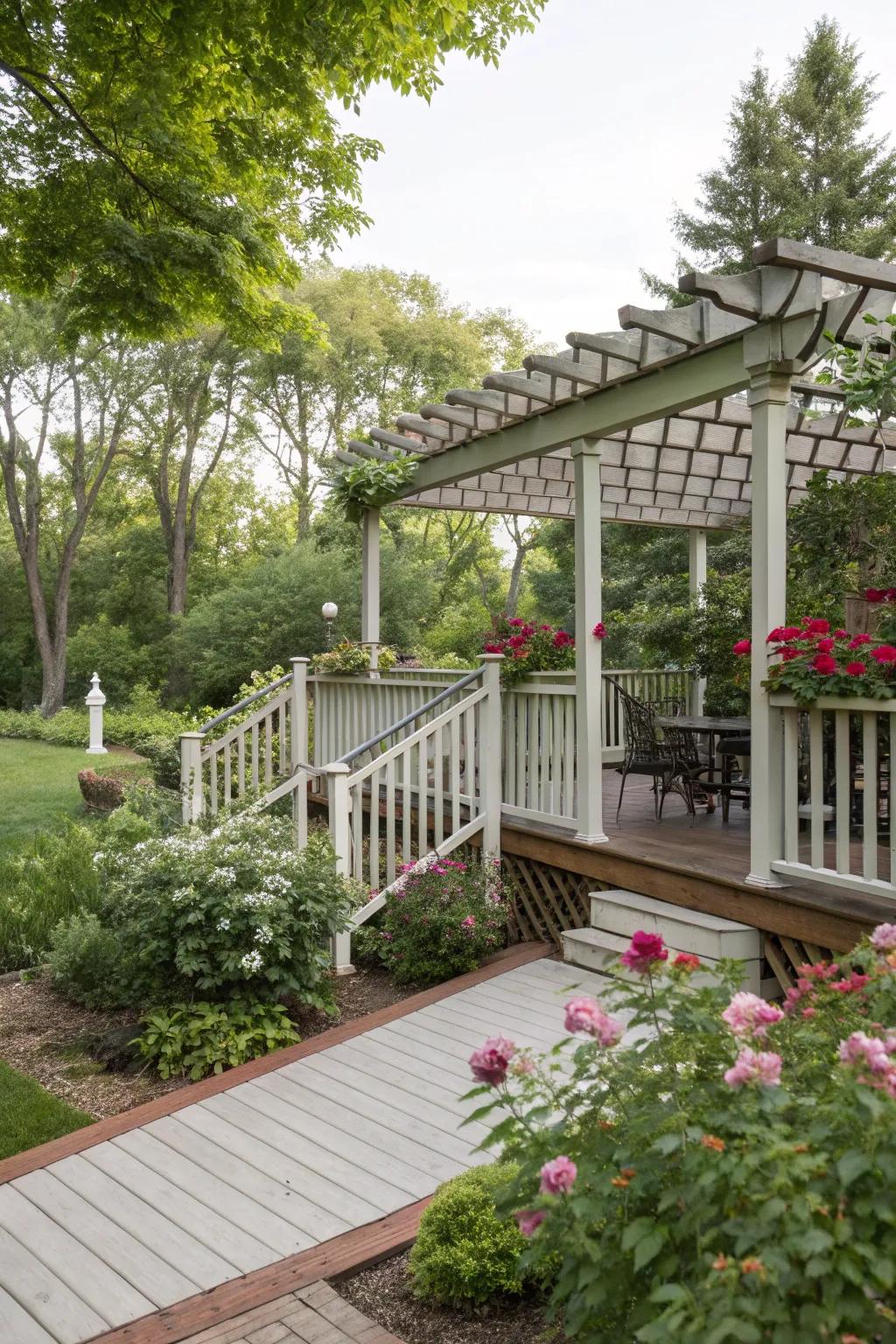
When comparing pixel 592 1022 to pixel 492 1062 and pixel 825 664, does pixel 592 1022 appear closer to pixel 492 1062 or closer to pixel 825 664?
pixel 492 1062

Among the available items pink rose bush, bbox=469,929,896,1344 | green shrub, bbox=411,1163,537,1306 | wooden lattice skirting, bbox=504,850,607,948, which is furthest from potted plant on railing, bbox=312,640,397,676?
pink rose bush, bbox=469,929,896,1344

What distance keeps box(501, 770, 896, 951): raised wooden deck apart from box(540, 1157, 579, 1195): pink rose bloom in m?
2.95

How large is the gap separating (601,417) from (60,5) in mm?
3440

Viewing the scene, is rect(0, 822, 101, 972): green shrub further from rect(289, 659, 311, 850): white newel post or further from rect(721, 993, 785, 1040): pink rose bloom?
rect(721, 993, 785, 1040): pink rose bloom

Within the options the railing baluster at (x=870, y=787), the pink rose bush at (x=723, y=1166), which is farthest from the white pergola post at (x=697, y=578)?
the pink rose bush at (x=723, y=1166)

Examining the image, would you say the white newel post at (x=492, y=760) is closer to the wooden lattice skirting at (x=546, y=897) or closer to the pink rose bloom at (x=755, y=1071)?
the wooden lattice skirting at (x=546, y=897)

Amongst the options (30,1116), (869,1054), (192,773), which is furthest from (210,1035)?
(869,1054)

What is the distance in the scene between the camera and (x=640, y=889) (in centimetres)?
549

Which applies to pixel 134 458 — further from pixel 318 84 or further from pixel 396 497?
pixel 318 84

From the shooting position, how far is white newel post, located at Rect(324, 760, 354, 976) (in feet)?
19.1

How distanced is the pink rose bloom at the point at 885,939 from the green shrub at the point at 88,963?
4.21 m

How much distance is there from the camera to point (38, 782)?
43.6 feet

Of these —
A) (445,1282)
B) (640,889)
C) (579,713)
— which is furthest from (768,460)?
(445,1282)

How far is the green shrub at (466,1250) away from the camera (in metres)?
2.75
